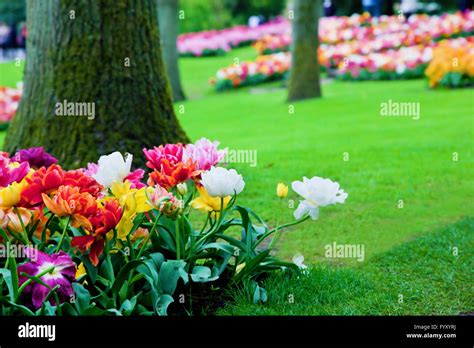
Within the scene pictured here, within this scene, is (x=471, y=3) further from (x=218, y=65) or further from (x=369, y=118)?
(x=369, y=118)

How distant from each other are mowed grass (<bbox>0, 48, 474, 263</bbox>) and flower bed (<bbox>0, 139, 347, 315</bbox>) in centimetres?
131

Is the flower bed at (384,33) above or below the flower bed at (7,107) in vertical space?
above

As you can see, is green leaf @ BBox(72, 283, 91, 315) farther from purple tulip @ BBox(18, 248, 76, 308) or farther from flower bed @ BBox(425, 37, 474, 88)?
flower bed @ BBox(425, 37, 474, 88)

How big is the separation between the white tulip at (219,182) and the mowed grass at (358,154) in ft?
5.08

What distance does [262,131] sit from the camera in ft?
35.7

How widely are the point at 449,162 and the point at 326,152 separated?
1341 millimetres

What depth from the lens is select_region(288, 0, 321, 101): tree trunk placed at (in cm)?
1330

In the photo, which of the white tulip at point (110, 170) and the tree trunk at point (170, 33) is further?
the tree trunk at point (170, 33)

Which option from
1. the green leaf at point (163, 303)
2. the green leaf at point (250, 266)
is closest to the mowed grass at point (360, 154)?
the green leaf at point (250, 266)

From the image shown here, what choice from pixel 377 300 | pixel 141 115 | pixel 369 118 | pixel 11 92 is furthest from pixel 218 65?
pixel 377 300

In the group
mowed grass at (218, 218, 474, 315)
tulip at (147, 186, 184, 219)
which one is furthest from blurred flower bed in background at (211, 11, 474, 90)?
tulip at (147, 186, 184, 219)

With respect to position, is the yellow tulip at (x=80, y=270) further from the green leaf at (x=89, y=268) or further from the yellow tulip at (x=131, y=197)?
the yellow tulip at (x=131, y=197)

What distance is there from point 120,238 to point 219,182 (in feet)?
1.70

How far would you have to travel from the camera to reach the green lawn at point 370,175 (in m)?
4.64
